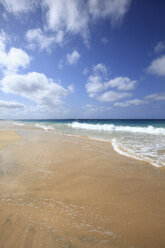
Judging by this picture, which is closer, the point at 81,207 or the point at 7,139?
the point at 81,207

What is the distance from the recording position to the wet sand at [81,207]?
1.72 metres

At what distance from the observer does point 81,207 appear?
2.37 meters

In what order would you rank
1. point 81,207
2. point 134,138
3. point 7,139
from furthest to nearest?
point 134,138 → point 7,139 → point 81,207

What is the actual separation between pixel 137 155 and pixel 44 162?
4.47 metres

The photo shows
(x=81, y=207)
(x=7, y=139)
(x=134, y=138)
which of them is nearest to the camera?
(x=81, y=207)

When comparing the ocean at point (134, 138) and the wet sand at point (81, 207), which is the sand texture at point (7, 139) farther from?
the ocean at point (134, 138)

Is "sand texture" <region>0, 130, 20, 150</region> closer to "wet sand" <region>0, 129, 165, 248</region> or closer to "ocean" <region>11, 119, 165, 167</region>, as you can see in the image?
"wet sand" <region>0, 129, 165, 248</region>

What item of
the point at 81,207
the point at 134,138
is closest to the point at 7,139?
the point at 81,207

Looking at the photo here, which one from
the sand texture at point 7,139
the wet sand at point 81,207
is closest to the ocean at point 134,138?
the wet sand at point 81,207

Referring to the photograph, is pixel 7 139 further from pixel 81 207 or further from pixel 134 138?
pixel 134 138

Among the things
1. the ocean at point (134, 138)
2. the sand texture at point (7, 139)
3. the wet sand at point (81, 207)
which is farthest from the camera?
the sand texture at point (7, 139)

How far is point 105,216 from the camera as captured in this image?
2158 mm

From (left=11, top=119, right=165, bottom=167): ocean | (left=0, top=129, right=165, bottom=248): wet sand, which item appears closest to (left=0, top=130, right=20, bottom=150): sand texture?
(left=0, top=129, right=165, bottom=248): wet sand

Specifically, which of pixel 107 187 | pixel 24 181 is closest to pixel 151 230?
pixel 107 187
